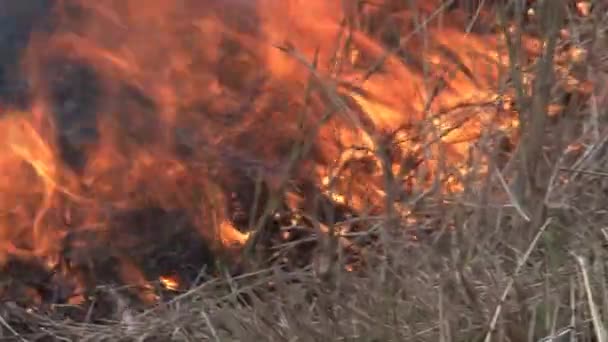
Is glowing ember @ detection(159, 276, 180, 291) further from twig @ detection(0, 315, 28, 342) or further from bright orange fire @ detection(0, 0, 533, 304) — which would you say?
twig @ detection(0, 315, 28, 342)

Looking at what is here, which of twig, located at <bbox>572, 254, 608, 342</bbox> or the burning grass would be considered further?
the burning grass

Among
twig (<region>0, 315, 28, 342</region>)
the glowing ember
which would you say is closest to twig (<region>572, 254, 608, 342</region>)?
the glowing ember

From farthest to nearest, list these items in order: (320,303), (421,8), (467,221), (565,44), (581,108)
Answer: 1. (421,8)
2. (565,44)
3. (581,108)
4. (467,221)
5. (320,303)

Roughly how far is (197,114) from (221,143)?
11 cm

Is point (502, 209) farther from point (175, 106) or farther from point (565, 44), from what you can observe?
point (175, 106)

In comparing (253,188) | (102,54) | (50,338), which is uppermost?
(102,54)

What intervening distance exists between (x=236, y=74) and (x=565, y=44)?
899 mm

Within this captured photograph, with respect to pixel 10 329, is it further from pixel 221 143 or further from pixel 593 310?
pixel 593 310

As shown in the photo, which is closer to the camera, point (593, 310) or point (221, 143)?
point (593, 310)

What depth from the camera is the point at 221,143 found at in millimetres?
2857

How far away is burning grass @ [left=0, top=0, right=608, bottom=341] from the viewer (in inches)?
96.7

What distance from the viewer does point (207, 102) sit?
289cm

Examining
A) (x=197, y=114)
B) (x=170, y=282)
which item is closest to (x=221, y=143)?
(x=197, y=114)

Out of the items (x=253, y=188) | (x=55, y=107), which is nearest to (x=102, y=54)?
(x=55, y=107)
